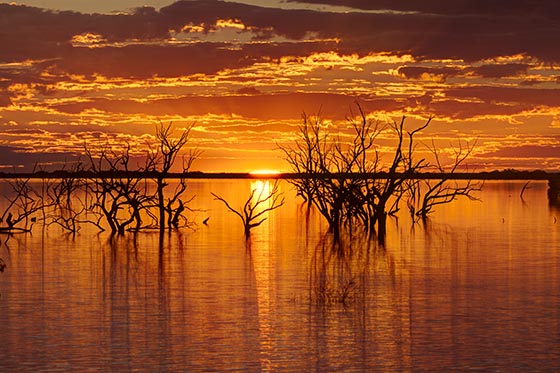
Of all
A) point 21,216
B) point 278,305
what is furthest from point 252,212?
point 278,305

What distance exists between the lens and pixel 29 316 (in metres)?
22.0

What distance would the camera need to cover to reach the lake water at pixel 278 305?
57.3 ft

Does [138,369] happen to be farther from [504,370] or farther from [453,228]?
[453,228]

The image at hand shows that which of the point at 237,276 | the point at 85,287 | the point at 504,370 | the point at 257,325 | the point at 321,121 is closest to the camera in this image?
the point at 504,370

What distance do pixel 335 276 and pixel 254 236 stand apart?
1663 centimetres

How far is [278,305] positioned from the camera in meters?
23.7

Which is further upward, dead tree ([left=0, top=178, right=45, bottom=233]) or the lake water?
dead tree ([left=0, top=178, right=45, bottom=233])

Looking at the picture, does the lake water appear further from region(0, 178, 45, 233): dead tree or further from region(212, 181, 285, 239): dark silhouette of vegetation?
region(0, 178, 45, 233): dead tree

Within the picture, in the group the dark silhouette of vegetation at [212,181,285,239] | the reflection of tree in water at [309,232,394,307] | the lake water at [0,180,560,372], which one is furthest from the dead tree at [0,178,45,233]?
the reflection of tree in water at [309,232,394,307]

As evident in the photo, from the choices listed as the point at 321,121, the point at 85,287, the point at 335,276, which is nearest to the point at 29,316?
the point at 85,287

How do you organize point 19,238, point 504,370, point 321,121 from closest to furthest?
point 504,370, point 19,238, point 321,121

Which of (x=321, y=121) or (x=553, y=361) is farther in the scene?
(x=321, y=121)

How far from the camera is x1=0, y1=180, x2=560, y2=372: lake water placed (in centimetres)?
1745

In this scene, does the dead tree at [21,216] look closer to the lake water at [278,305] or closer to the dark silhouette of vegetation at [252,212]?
the lake water at [278,305]
